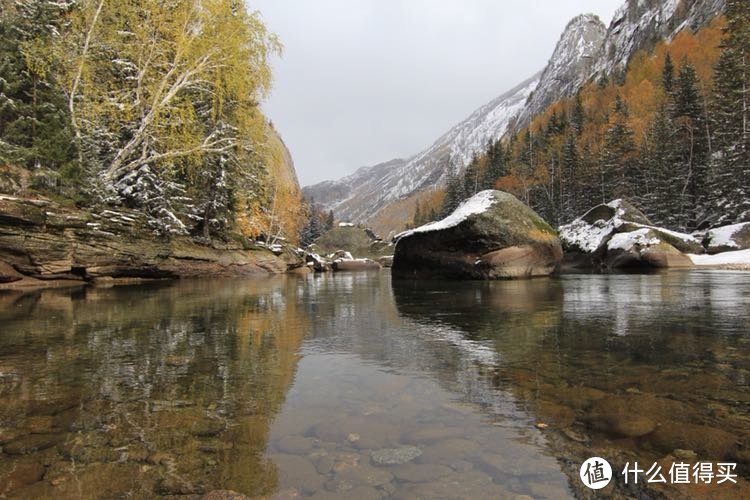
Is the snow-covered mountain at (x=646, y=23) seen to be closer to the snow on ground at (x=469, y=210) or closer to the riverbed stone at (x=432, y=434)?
the snow on ground at (x=469, y=210)

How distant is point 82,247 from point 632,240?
25.9 m

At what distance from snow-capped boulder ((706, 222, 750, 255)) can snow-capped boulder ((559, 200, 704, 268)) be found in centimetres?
102

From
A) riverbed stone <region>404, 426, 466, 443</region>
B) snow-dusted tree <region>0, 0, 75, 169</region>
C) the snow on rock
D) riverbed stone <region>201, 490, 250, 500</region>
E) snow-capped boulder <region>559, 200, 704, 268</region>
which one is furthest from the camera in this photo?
the snow on rock

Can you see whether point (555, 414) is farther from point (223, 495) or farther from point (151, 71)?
point (151, 71)

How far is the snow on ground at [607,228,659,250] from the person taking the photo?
22.5m

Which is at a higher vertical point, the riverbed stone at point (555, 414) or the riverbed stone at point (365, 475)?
the riverbed stone at point (555, 414)

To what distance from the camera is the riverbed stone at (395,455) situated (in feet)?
7.33

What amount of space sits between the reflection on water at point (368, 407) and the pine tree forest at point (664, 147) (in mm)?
36834

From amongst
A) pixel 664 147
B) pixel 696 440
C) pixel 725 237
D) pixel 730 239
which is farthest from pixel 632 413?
pixel 664 147

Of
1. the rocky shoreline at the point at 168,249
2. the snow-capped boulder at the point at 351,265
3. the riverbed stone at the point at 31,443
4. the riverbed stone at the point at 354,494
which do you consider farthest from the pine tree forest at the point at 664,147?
the riverbed stone at the point at 31,443

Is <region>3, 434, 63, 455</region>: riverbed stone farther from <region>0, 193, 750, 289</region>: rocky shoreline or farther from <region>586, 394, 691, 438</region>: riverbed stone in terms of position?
<region>0, 193, 750, 289</region>: rocky shoreline

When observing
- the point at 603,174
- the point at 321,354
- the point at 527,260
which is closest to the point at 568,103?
the point at 603,174

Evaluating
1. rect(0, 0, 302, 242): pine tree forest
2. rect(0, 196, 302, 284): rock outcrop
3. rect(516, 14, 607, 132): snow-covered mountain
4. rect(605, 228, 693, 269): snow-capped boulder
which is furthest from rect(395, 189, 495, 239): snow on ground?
rect(516, 14, 607, 132): snow-covered mountain

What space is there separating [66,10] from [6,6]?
1.82 m
